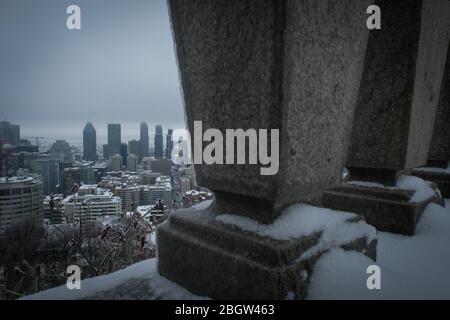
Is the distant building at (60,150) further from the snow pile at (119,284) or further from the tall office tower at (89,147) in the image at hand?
the snow pile at (119,284)

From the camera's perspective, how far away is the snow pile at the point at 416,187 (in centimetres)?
259

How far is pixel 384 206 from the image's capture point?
2562mm

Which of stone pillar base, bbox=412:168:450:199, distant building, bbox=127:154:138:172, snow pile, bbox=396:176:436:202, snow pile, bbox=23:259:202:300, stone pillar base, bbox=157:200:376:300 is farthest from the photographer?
distant building, bbox=127:154:138:172

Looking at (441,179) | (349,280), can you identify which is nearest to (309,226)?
(349,280)

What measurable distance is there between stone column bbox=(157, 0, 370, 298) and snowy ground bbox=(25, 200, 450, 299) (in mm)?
145

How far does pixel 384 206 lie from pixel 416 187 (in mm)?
470

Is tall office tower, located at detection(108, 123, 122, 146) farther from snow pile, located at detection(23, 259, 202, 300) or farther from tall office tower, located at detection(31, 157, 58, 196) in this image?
snow pile, located at detection(23, 259, 202, 300)

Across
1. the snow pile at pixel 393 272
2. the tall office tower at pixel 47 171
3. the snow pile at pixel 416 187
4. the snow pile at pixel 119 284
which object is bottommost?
the tall office tower at pixel 47 171

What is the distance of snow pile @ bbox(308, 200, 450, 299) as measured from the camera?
1.38 m

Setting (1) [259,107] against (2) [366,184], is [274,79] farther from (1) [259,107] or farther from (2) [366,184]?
(2) [366,184]

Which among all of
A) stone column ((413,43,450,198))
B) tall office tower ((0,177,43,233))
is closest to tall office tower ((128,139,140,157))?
tall office tower ((0,177,43,233))

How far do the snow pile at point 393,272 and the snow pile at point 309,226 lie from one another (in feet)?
0.25

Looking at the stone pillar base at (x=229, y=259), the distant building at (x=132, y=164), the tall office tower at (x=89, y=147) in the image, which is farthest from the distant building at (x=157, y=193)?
the tall office tower at (x=89, y=147)

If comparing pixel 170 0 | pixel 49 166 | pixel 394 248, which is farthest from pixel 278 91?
pixel 49 166
